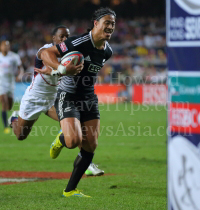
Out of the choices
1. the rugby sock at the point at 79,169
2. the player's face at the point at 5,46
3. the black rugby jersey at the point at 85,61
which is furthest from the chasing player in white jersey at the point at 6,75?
the rugby sock at the point at 79,169

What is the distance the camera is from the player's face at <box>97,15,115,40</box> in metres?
5.60

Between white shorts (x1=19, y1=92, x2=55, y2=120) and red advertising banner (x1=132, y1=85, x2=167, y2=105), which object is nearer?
white shorts (x1=19, y1=92, x2=55, y2=120)

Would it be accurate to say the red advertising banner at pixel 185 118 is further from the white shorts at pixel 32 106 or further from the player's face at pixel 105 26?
the white shorts at pixel 32 106

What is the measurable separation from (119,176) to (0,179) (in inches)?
80.5

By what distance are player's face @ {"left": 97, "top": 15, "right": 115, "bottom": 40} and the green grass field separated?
220 centimetres

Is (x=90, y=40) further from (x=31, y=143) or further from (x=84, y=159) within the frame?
(x=31, y=143)

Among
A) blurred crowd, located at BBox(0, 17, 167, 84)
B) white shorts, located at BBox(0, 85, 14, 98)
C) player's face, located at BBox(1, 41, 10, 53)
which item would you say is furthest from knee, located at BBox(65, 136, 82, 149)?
blurred crowd, located at BBox(0, 17, 167, 84)

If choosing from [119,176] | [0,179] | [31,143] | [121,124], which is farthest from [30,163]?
[121,124]

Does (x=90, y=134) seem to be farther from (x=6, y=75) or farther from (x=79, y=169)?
(x=6, y=75)

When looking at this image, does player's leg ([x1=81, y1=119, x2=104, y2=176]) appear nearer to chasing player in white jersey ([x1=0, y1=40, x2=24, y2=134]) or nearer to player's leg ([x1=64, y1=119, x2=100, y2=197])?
player's leg ([x1=64, y1=119, x2=100, y2=197])

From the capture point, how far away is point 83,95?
6008 millimetres

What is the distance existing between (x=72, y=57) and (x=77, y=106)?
0.84 metres

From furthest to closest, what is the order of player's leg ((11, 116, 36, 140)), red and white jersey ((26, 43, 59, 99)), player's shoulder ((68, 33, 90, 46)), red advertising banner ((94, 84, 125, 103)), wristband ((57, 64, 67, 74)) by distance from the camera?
red advertising banner ((94, 84, 125, 103)) < player's leg ((11, 116, 36, 140)) < red and white jersey ((26, 43, 59, 99)) < player's shoulder ((68, 33, 90, 46)) < wristband ((57, 64, 67, 74))

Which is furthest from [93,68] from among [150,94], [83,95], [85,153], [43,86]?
[150,94]
